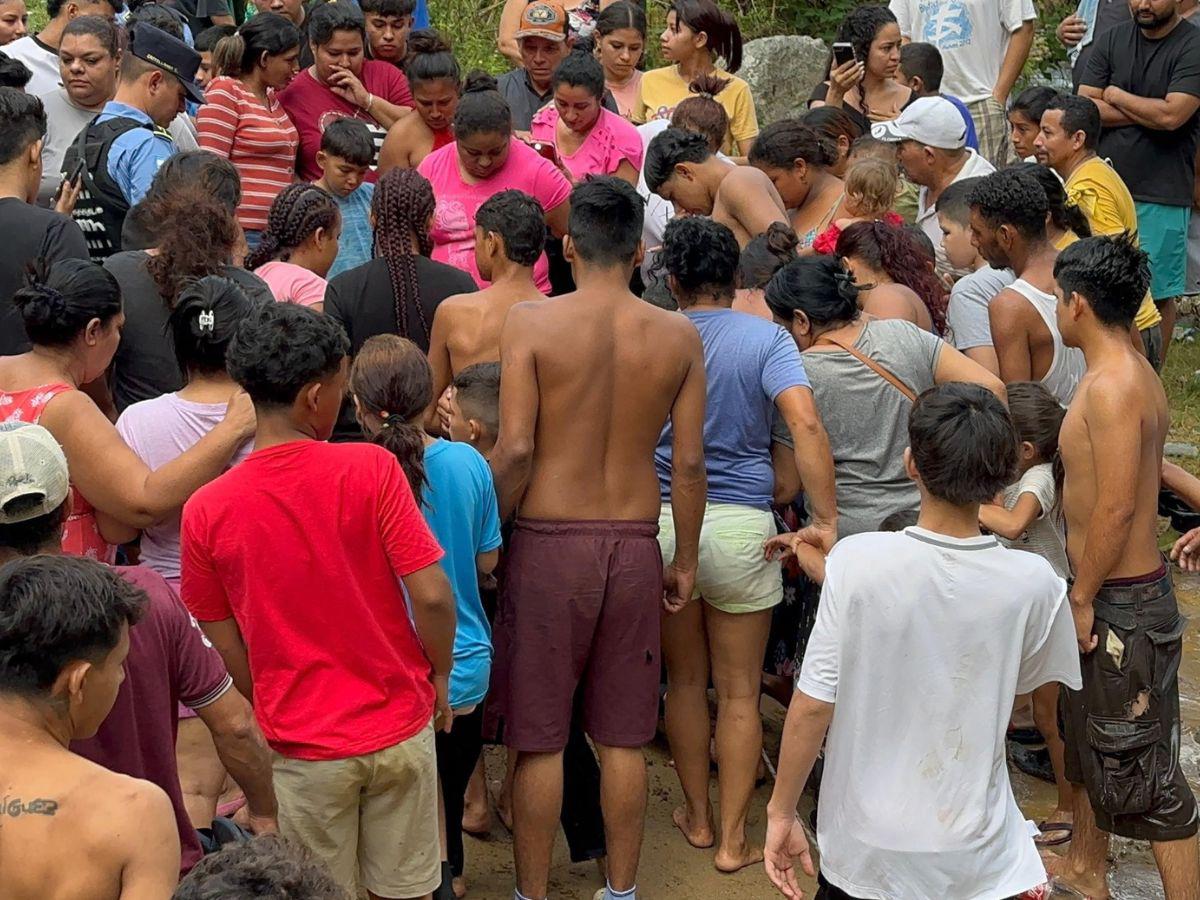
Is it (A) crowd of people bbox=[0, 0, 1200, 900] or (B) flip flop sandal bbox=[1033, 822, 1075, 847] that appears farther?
(B) flip flop sandal bbox=[1033, 822, 1075, 847]

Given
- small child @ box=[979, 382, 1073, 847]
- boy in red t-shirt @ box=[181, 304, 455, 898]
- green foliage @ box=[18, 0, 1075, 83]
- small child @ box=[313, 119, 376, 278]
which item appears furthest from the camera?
green foliage @ box=[18, 0, 1075, 83]

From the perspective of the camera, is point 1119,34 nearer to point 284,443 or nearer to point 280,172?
point 280,172

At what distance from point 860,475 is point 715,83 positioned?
3.55 meters

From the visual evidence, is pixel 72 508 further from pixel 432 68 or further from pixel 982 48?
pixel 982 48

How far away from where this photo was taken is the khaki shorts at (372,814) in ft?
11.5

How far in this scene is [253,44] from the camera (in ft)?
21.2

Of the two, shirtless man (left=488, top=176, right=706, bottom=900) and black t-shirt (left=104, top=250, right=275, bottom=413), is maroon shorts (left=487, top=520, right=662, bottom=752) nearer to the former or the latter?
shirtless man (left=488, top=176, right=706, bottom=900)

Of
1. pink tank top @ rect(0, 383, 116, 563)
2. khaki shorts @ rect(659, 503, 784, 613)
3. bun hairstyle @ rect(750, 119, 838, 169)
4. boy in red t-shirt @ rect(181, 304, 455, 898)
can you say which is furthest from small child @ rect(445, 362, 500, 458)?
bun hairstyle @ rect(750, 119, 838, 169)

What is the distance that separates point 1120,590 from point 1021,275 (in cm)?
143

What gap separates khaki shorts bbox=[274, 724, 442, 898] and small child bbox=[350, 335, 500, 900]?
483 millimetres

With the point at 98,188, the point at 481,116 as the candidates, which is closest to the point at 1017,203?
the point at 481,116

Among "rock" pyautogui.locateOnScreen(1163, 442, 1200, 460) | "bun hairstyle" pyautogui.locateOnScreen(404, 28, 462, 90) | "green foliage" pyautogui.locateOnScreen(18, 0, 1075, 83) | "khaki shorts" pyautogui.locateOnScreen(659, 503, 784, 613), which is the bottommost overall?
"rock" pyautogui.locateOnScreen(1163, 442, 1200, 460)

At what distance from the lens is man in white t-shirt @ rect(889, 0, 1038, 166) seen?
9031 mm

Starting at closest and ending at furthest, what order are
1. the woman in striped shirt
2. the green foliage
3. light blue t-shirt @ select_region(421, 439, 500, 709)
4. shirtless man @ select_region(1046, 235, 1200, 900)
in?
light blue t-shirt @ select_region(421, 439, 500, 709)
shirtless man @ select_region(1046, 235, 1200, 900)
the woman in striped shirt
the green foliage
